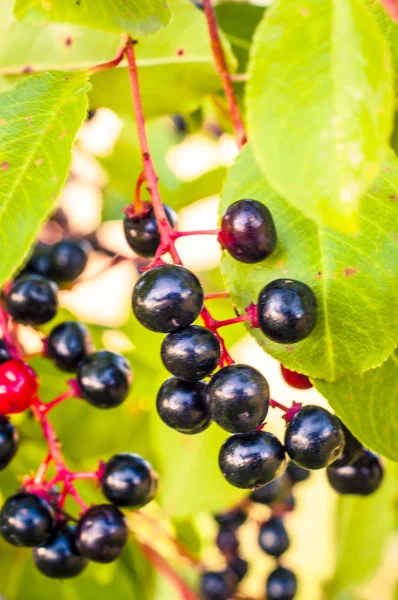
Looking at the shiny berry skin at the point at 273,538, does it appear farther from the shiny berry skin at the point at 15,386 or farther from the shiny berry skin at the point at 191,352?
the shiny berry skin at the point at 191,352

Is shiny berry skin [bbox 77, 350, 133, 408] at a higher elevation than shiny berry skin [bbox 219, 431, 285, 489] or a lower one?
lower

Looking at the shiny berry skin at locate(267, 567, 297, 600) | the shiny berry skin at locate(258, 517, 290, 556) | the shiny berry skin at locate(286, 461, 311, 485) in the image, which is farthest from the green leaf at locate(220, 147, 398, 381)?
the shiny berry skin at locate(267, 567, 297, 600)

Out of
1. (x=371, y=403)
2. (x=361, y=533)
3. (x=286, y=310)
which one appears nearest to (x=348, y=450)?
(x=371, y=403)

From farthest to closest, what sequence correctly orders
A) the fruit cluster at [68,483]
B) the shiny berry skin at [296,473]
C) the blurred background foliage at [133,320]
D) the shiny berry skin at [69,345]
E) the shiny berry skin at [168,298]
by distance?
the shiny berry skin at [296,473] < the blurred background foliage at [133,320] < the shiny berry skin at [69,345] < the fruit cluster at [68,483] < the shiny berry skin at [168,298]

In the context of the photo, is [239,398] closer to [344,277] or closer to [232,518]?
[344,277]

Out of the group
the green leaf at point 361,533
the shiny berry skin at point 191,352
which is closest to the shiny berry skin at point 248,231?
Answer: the shiny berry skin at point 191,352

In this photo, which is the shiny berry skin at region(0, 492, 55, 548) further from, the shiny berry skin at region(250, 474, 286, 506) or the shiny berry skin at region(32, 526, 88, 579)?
the shiny berry skin at region(250, 474, 286, 506)
